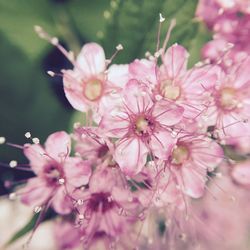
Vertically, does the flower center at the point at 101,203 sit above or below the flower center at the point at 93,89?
below

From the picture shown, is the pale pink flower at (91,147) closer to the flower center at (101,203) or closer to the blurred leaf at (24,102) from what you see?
the flower center at (101,203)

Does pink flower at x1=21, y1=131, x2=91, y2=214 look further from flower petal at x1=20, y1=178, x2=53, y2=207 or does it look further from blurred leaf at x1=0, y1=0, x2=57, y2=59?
blurred leaf at x1=0, y1=0, x2=57, y2=59

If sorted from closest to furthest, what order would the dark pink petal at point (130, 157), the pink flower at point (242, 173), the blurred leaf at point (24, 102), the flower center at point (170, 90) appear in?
the dark pink petal at point (130, 157), the flower center at point (170, 90), the pink flower at point (242, 173), the blurred leaf at point (24, 102)

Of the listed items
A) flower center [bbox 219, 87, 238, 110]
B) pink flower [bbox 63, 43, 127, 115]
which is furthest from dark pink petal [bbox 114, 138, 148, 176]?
flower center [bbox 219, 87, 238, 110]

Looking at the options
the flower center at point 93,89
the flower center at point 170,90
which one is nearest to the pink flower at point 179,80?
the flower center at point 170,90

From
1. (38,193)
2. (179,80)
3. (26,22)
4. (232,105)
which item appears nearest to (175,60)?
(179,80)

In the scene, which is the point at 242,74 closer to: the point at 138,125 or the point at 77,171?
the point at 138,125

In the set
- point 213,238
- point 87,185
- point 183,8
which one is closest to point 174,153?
point 87,185
